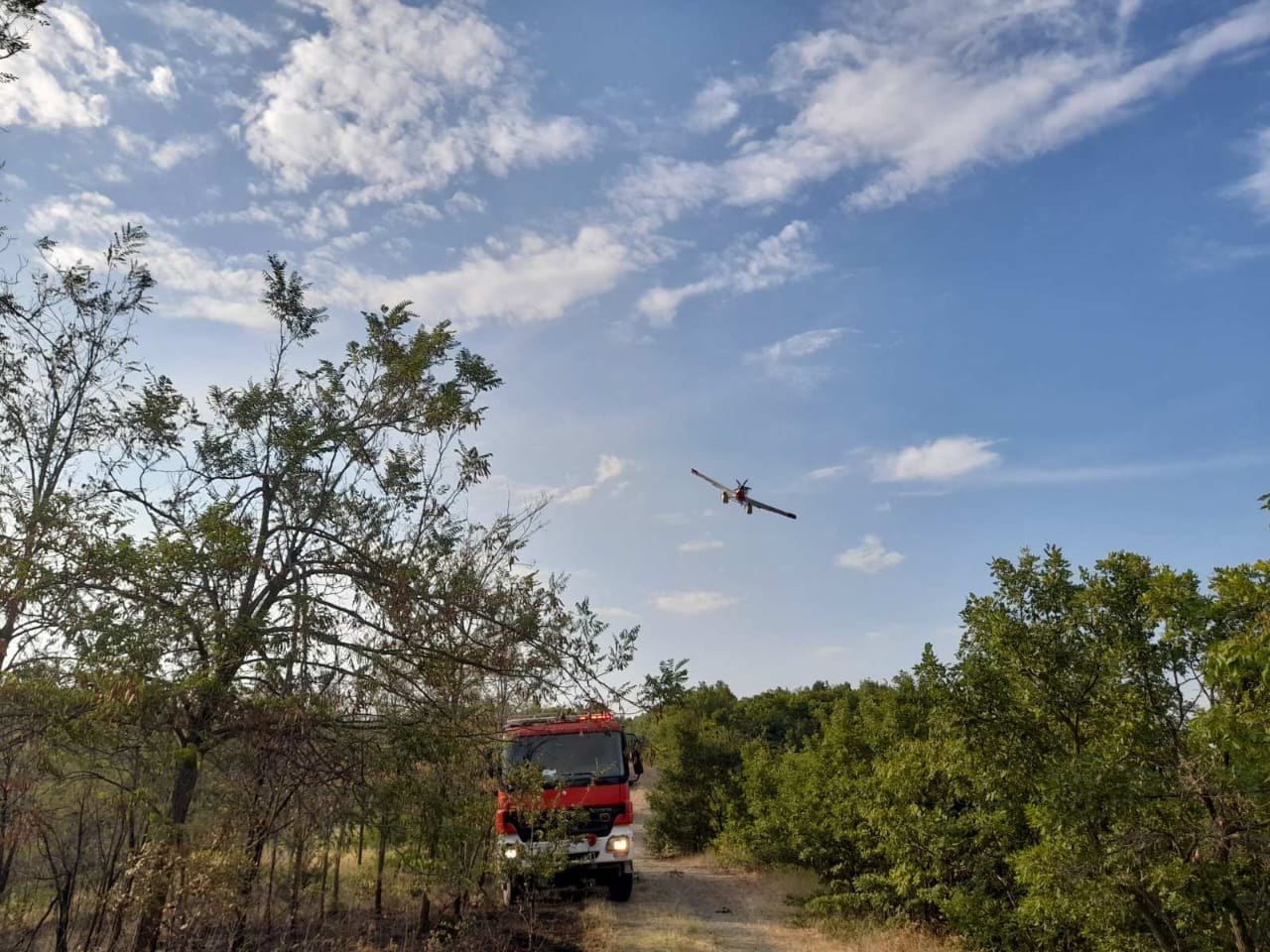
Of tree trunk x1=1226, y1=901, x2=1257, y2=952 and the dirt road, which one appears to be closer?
tree trunk x1=1226, y1=901, x2=1257, y2=952

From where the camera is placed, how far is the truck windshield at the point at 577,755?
1384 centimetres

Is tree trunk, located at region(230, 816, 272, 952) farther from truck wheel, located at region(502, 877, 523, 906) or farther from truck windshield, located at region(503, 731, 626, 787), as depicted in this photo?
truck wheel, located at region(502, 877, 523, 906)


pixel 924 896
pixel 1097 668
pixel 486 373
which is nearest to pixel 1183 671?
pixel 1097 668

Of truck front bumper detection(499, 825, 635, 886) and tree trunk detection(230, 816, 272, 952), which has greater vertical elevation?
tree trunk detection(230, 816, 272, 952)

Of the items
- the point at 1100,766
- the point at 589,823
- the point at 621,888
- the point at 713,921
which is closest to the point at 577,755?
the point at 589,823

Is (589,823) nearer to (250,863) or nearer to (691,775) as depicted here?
(250,863)

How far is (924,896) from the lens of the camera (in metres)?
12.0

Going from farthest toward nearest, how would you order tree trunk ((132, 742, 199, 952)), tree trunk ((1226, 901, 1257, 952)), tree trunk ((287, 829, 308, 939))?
tree trunk ((287, 829, 308, 939))
tree trunk ((1226, 901, 1257, 952))
tree trunk ((132, 742, 199, 952))

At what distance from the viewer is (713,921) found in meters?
14.6

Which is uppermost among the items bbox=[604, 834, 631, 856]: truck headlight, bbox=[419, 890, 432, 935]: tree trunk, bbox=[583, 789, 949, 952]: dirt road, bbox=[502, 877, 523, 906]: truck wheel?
bbox=[604, 834, 631, 856]: truck headlight

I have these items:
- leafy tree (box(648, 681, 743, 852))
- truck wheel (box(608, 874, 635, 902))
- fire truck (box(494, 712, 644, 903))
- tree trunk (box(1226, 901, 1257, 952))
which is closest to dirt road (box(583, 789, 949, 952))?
truck wheel (box(608, 874, 635, 902))

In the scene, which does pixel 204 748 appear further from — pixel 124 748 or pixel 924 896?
pixel 924 896

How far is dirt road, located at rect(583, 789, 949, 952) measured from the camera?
11969 millimetres

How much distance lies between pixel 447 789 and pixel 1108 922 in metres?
7.64
